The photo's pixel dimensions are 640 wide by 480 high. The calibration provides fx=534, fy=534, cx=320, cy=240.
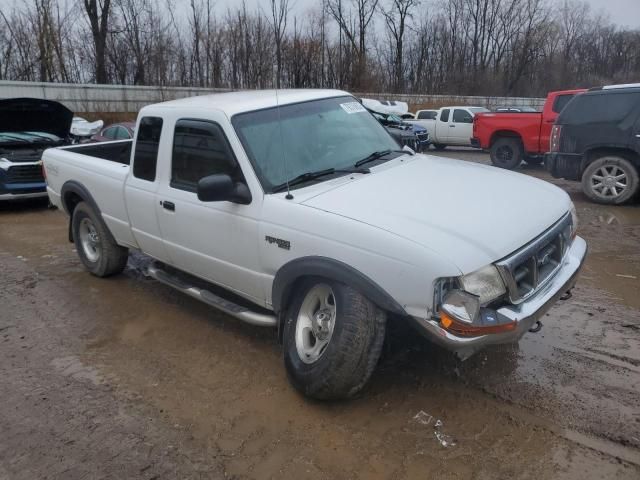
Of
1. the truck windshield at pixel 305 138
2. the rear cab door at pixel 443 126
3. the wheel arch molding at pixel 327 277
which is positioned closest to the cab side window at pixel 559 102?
the rear cab door at pixel 443 126

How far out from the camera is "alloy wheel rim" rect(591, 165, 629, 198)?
9148 millimetres

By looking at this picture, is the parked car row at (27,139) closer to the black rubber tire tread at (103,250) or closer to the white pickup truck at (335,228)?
the black rubber tire tread at (103,250)

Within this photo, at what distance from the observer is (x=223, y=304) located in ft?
12.9

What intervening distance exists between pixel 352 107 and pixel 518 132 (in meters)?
10.8

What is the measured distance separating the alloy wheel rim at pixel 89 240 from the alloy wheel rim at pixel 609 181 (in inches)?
319

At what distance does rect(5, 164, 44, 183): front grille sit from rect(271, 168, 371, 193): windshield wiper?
26.5ft

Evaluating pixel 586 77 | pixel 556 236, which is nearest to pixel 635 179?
pixel 556 236

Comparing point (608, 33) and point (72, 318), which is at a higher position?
point (608, 33)

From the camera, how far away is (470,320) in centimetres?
276

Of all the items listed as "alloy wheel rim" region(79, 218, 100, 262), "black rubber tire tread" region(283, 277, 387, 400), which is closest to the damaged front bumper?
"black rubber tire tread" region(283, 277, 387, 400)

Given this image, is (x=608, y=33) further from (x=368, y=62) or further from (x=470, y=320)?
(x=470, y=320)

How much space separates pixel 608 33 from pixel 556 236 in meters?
75.2

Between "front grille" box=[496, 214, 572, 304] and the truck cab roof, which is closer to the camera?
"front grille" box=[496, 214, 572, 304]

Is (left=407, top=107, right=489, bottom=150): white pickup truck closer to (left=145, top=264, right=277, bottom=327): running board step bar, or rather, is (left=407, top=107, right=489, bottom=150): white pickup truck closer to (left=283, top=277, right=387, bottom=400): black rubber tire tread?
(left=145, top=264, right=277, bottom=327): running board step bar
